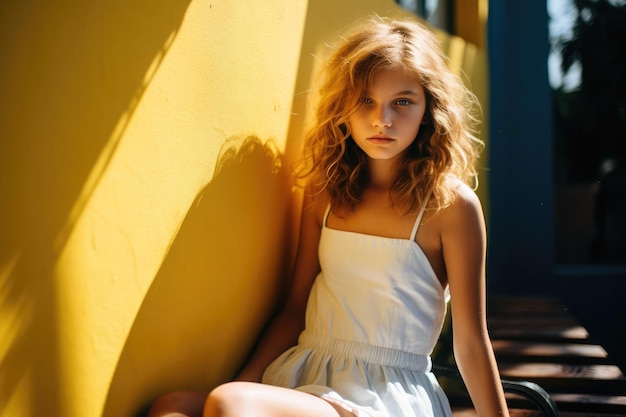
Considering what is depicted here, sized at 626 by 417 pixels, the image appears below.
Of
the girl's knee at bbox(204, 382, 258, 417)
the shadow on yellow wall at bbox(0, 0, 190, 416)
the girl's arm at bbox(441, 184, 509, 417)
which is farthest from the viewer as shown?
the girl's arm at bbox(441, 184, 509, 417)

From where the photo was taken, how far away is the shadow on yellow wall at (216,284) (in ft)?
4.66

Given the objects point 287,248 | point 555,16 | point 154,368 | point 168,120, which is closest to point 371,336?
point 287,248

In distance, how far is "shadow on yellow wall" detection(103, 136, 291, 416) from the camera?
1422 millimetres

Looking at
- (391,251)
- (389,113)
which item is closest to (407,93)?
(389,113)

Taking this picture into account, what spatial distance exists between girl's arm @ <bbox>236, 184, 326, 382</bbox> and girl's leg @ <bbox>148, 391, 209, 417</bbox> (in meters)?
0.32

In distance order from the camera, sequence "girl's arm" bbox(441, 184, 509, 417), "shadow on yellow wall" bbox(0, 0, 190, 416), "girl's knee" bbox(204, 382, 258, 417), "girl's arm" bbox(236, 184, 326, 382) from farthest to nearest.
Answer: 1. "girl's arm" bbox(236, 184, 326, 382)
2. "girl's arm" bbox(441, 184, 509, 417)
3. "girl's knee" bbox(204, 382, 258, 417)
4. "shadow on yellow wall" bbox(0, 0, 190, 416)

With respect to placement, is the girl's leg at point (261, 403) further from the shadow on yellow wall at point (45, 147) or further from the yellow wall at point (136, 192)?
the shadow on yellow wall at point (45, 147)

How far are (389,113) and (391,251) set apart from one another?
0.34 meters

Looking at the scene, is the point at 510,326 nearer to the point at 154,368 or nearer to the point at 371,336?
the point at 371,336

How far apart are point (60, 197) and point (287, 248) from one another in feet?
3.08

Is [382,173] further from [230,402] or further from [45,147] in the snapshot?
[45,147]

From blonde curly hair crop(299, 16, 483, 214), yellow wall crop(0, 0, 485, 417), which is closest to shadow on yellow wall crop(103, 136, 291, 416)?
yellow wall crop(0, 0, 485, 417)

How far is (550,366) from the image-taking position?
2.70 metres

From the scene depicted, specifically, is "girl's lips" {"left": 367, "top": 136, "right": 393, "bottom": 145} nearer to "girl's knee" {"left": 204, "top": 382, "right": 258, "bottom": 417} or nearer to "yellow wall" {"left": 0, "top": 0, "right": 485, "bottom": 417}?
"yellow wall" {"left": 0, "top": 0, "right": 485, "bottom": 417}
